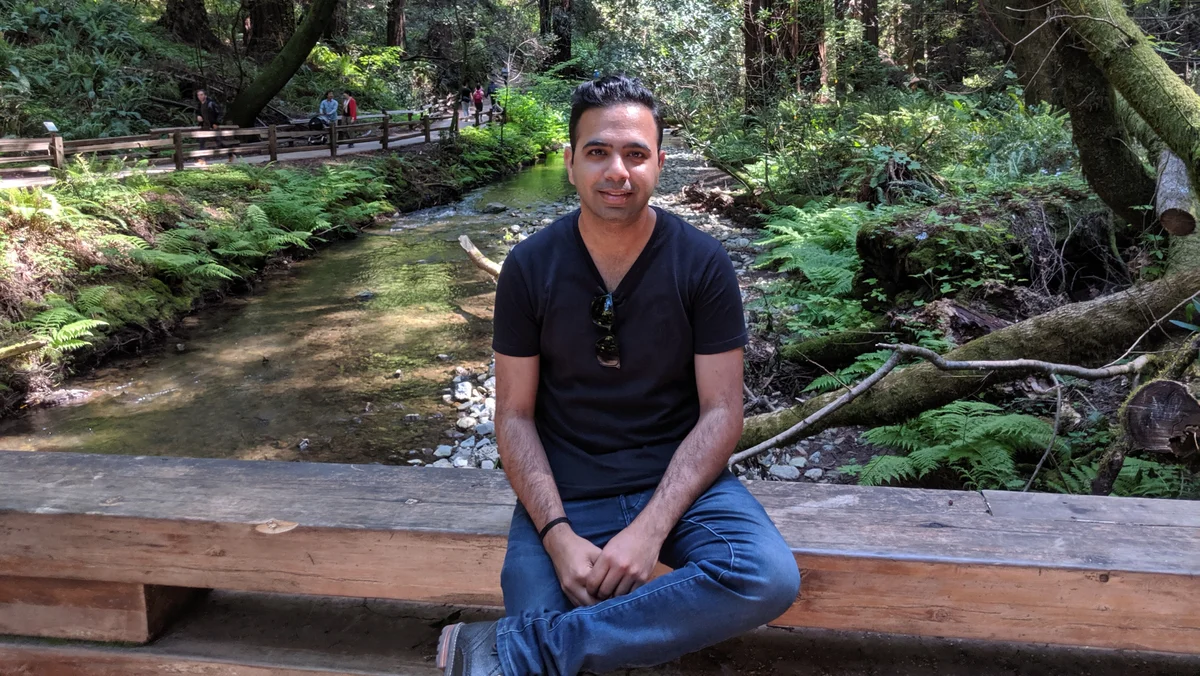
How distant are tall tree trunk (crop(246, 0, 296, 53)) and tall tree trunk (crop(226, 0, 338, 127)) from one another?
7.08 meters

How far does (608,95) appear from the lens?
222 cm

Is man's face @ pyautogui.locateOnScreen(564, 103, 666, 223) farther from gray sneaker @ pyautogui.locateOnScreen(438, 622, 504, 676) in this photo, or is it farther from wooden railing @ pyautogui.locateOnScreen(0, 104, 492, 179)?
wooden railing @ pyautogui.locateOnScreen(0, 104, 492, 179)

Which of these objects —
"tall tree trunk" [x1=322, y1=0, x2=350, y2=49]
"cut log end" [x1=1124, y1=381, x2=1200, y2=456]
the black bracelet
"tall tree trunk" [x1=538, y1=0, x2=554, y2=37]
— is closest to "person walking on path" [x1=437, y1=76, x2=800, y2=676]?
the black bracelet

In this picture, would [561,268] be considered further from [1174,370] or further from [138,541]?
[1174,370]

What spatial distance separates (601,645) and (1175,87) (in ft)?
16.3

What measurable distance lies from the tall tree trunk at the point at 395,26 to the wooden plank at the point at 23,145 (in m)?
18.2

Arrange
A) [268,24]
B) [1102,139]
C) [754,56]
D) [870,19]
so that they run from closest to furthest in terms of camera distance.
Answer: [1102,139] → [754,56] → [870,19] → [268,24]

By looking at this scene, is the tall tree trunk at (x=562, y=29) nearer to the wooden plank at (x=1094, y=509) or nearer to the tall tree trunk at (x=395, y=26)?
the tall tree trunk at (x=395, y=26)

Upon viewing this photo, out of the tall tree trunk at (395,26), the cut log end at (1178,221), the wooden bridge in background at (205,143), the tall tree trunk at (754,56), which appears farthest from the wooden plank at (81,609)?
the tall tree trunk at (395,26)

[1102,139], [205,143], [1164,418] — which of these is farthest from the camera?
[205,143]

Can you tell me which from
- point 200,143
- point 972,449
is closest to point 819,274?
point 972,449

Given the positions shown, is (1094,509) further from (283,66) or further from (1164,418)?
(283,66)

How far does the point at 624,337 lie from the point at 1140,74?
4401 mm

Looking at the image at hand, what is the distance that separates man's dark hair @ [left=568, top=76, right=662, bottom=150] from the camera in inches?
87.4
